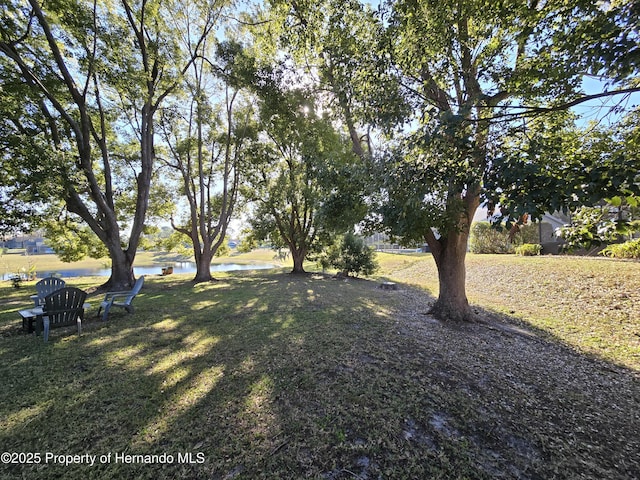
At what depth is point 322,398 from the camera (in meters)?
2.60

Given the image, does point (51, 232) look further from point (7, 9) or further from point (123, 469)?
point (123, 469)

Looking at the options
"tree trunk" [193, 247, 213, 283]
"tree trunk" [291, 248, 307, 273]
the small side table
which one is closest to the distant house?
"tree trunk" [193, 247, 213, 283]

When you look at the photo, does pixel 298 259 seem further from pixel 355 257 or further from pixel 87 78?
pixel 87 78

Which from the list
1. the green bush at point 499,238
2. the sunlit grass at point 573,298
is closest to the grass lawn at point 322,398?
the sunlit grass at point 573,298

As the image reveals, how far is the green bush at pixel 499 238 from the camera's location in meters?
15.3

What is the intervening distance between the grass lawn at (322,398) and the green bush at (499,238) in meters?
10.8

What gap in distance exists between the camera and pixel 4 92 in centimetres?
777

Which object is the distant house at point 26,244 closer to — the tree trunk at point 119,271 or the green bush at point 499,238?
the tree trunk at point 119,271

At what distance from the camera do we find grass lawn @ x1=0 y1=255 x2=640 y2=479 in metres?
1.87

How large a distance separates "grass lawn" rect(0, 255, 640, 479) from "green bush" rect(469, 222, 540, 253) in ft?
35.5

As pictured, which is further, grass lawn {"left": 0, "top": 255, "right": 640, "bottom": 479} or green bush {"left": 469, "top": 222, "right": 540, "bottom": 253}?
green bush {"left": 469, "top": 222, "right": 540, "bottom": 253}

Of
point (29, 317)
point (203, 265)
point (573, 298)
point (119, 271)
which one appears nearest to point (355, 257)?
point (203, 265)

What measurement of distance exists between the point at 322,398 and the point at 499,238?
55.4ft

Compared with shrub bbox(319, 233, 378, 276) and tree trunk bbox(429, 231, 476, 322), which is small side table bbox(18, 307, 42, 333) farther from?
shrub bbox(319, 233, 378, 276)
